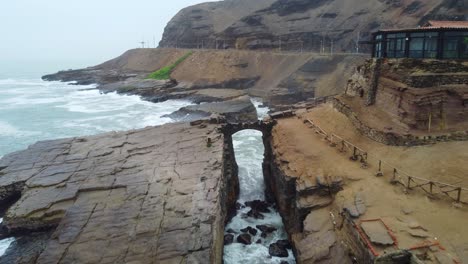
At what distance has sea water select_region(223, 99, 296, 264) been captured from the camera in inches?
672

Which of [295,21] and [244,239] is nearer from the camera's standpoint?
[244,239]

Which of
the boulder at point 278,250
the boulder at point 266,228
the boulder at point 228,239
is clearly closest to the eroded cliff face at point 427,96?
the boulder at point 266,228

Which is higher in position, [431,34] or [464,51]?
[431,34]

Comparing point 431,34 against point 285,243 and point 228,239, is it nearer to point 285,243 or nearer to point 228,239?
point 285,243

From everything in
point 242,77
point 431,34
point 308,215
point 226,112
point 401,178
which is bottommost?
point 308,215

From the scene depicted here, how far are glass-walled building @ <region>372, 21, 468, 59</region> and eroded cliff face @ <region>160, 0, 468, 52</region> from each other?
83.4ft

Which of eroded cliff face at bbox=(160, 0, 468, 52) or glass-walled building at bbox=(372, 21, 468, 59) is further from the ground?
eroded cliff face at bbox=(160, 0, 468, 52)

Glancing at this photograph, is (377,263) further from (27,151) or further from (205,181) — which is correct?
(27,151)

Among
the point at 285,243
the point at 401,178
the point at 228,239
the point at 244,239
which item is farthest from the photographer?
the point at 228,239

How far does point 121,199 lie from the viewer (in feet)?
54.1

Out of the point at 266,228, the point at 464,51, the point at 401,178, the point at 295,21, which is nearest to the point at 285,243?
the point at 266,228

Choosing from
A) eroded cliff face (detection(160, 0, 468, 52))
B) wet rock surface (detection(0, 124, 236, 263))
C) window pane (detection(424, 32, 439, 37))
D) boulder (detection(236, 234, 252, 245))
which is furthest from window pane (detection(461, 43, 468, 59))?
eroded cliff face (detection(160, 0, 468, 52))

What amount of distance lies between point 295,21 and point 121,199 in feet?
193

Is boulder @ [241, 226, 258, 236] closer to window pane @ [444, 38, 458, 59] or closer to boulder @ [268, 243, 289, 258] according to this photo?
boulder @ [268, 243, 289, 258]
